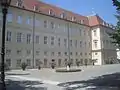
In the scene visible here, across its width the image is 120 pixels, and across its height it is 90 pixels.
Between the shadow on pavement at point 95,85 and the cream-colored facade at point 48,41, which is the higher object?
the cream-colored facade at point 48,41

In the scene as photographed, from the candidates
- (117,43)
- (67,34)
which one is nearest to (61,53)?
(67,34)

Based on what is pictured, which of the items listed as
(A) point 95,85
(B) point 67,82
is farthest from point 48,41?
(A) point 95,85

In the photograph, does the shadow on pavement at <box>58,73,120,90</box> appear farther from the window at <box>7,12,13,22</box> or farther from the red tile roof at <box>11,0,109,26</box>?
the red tile roof at <box>11,0,109,26</box>

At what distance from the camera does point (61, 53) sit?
2009 inches

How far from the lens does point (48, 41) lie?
47.9 metres

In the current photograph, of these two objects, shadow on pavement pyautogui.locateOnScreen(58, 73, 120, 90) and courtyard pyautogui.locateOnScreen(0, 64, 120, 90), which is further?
courtyard pyautogui.locateOnScreen(0, 64, 120, 90)

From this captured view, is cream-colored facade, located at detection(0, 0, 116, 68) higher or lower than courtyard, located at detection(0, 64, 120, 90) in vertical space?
higher

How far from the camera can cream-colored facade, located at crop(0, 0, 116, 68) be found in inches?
1593

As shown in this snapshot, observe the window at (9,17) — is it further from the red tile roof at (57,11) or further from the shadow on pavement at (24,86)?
the shadow on pavement at (24,86)

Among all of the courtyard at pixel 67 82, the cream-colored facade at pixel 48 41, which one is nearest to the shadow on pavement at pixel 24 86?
the courtyard at pixel 67 82

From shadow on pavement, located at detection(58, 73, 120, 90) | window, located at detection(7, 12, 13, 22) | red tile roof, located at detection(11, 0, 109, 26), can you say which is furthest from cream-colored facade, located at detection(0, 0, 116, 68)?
shadow on pavement, located at detection(58, 73, 120, 90)

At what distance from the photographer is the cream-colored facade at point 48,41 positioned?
40.5 metres

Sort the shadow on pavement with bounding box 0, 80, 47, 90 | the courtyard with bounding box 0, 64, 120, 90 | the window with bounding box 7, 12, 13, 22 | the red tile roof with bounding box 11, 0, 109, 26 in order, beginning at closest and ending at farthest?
the courtyard with bounding box 0, 64, 120, 90 < the shadow on pavement with bounding box 0, 80, 47, 90 < the window with bounding box 7, 12, 13, 22 < the red tile roof with bounding box 11, 0, 109, 26

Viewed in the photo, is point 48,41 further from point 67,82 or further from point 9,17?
point 67,82
